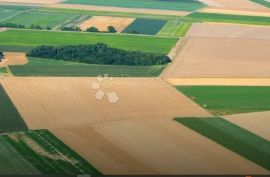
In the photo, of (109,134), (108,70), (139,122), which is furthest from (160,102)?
(108,70)

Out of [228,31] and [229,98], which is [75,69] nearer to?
[229,98]

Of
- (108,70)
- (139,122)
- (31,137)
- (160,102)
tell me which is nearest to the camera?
(31,137)

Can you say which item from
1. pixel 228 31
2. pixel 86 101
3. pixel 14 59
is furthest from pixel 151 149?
pixel 228 31

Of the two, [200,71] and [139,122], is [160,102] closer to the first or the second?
[139,122]

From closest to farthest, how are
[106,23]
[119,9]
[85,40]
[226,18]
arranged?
1. [85,40]
2. [106,23]
3. [226,18]
4. [119,9]

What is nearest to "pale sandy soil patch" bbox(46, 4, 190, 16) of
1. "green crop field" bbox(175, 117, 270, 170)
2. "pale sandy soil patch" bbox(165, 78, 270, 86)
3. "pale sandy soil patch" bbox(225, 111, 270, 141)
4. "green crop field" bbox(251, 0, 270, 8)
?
"green crop field" bbox(251, 0, 270, 8)

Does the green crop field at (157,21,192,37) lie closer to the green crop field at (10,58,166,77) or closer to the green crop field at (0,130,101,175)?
the green crop field at (10,58,166,77)

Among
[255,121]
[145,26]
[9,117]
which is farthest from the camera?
[145,26]
